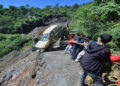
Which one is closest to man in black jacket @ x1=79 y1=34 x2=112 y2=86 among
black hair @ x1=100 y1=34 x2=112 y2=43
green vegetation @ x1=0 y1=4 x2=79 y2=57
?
black hair @ x1=100 y1=34 x2=112 y2=43

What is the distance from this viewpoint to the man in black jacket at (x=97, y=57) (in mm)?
2260

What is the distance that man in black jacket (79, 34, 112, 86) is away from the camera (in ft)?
7.41

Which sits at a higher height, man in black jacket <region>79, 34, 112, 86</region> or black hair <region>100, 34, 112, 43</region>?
black hair <region>100, 34, 112, 43</region>

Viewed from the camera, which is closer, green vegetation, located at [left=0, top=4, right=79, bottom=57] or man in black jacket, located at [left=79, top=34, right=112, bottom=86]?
man in black jacket, located at [left=79, top=34, right=112, bottom=86]

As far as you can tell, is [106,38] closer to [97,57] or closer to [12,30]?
[97,57]

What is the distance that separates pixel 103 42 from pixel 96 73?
2.48 ft

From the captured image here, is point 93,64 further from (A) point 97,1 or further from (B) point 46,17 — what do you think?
(B) point 46,17

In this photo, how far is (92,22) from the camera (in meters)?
7.03

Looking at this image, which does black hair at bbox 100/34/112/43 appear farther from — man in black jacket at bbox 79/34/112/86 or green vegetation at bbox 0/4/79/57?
green vegetation at bbox 0/4/79/57

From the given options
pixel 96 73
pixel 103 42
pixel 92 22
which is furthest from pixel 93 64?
pixel 92 22

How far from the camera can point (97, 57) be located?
2.41 m

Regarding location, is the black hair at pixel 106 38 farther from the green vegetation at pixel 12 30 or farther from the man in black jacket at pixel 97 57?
the green vegetation at pixel 12 30

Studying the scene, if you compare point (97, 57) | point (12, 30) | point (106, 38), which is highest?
point (12, 30)

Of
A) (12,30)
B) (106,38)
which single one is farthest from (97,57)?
(12,30)
